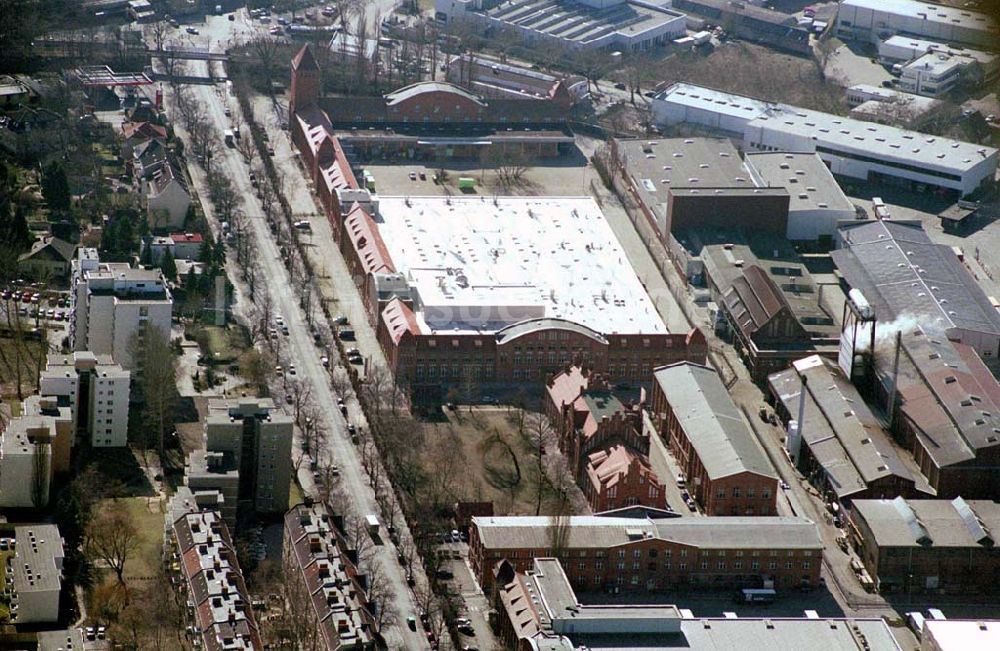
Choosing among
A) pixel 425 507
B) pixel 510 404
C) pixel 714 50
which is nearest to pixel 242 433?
pixel 425 507

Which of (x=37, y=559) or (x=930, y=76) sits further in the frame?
(x=930, y=76)

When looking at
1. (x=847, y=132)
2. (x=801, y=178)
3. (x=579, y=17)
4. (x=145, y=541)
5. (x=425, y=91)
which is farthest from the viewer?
(x=579, y=17)

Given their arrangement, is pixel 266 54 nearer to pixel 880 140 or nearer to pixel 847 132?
pixel 847 132

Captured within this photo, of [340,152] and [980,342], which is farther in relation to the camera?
[340,152]

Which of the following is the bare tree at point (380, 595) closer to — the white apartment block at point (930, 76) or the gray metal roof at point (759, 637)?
the gray metal roof at point (759, 637)

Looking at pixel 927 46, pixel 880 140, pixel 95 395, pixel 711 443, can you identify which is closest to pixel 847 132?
pixel 880 140

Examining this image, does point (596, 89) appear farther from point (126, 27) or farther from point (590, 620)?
point (590, 620)
